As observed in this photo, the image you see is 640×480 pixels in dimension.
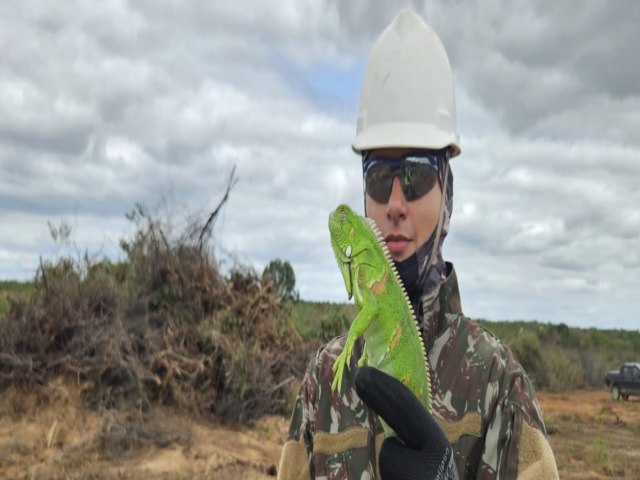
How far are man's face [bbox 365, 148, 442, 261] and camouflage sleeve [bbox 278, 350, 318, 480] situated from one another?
543 mm

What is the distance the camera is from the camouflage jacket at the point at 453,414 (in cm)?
212

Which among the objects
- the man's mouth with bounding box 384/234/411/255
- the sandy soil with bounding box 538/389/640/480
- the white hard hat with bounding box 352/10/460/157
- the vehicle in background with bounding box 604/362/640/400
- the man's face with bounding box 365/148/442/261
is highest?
the white hard hat with bounding box 352/10/460/157

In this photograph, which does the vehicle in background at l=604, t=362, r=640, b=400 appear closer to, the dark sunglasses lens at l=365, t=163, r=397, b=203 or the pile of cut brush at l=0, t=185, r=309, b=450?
the pile of cut brush at l=0, t=185, r=309, b=450

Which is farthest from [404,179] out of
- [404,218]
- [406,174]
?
[404,218]

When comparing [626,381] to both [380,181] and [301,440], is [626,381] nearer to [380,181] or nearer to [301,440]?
[301,440]

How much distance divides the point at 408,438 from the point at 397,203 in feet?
2.73

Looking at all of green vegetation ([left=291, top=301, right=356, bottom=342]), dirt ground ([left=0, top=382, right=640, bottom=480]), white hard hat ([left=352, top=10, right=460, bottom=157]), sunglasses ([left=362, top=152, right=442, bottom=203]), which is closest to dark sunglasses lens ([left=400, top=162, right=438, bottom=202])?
sunglasses ([left=362, top=152, right=442, bottom=203])

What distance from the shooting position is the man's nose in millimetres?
2396

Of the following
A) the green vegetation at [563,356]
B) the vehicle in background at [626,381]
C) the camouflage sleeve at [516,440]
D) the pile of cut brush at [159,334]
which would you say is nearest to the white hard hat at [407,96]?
the camouflage sleeve at [516,440]

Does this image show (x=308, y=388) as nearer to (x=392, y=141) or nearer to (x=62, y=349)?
(x=392, y=141)

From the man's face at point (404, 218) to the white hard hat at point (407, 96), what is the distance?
0.07 metres

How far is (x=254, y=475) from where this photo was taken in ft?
29.5

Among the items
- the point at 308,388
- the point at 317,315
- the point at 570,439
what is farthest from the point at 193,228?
the point at 308,388

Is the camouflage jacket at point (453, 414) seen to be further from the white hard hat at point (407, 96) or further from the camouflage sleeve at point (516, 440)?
the white hard hat at point (407, 96)
